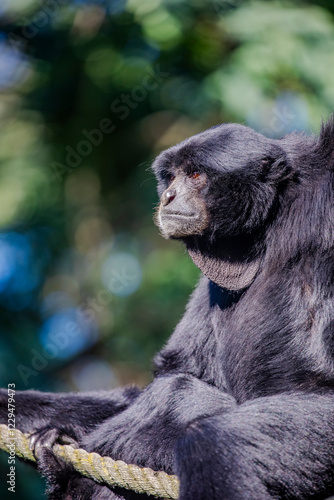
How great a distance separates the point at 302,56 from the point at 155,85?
242 centimetres

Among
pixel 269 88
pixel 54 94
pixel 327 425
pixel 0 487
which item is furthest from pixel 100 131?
pixel 327 425

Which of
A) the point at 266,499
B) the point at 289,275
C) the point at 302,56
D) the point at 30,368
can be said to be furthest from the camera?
the point at 30,368

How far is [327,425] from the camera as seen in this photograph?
3305 mm

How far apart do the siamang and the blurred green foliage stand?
12.4ft

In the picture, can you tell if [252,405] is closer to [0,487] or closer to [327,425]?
[327,425]

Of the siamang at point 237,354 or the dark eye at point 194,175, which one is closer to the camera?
the siamang at point 237,354

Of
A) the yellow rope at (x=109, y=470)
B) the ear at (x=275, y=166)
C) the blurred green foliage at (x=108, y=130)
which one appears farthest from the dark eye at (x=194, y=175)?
the blurred green foliage at (x=108, y=130)

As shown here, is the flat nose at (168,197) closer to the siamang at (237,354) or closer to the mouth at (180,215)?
the siamang at (237,354)

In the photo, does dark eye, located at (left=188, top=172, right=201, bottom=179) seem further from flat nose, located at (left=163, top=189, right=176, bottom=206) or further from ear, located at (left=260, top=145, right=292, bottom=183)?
ear, located at (left=260, top=145, right=292, bottom=183)

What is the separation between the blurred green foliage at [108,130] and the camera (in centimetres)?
826

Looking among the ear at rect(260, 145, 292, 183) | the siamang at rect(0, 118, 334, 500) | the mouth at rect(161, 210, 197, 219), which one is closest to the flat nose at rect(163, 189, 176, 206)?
the siamang at rect(0, 118, 334, 500)

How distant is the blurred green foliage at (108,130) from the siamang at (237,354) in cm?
377

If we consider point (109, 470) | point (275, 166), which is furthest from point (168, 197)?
point (109, 470)

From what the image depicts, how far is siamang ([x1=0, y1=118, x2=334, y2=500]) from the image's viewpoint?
3.23m
